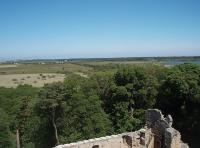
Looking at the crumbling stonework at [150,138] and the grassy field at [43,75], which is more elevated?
the crumbling stonework at [150,138]

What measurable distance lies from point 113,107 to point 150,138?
14.9 m

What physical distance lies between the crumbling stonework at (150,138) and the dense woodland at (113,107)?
10.2 metres

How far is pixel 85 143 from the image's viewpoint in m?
16.9

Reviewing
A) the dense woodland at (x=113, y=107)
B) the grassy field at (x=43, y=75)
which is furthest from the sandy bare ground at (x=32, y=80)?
the dense woodland at (x=113, y=107)

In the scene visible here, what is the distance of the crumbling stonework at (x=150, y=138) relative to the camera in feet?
55.6

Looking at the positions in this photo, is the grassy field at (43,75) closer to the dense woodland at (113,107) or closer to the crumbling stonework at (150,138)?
the dense woodland at (113,107)

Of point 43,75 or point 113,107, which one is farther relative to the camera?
point 43,75

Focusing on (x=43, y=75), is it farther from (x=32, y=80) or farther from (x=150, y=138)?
(x=150, y=138)

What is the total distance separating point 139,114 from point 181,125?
14.8 feet

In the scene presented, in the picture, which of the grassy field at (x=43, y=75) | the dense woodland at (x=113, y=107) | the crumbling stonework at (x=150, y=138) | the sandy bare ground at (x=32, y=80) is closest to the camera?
the crumbling stonework at (x=150, y=138)

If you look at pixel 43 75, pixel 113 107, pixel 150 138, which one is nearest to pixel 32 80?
pixel 43 75

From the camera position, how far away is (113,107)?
1318 inches

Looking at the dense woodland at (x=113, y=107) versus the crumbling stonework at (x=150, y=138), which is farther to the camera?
the dense woodland at (x=113, y=107)

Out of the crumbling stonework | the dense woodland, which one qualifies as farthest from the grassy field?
the crumbling stonework
